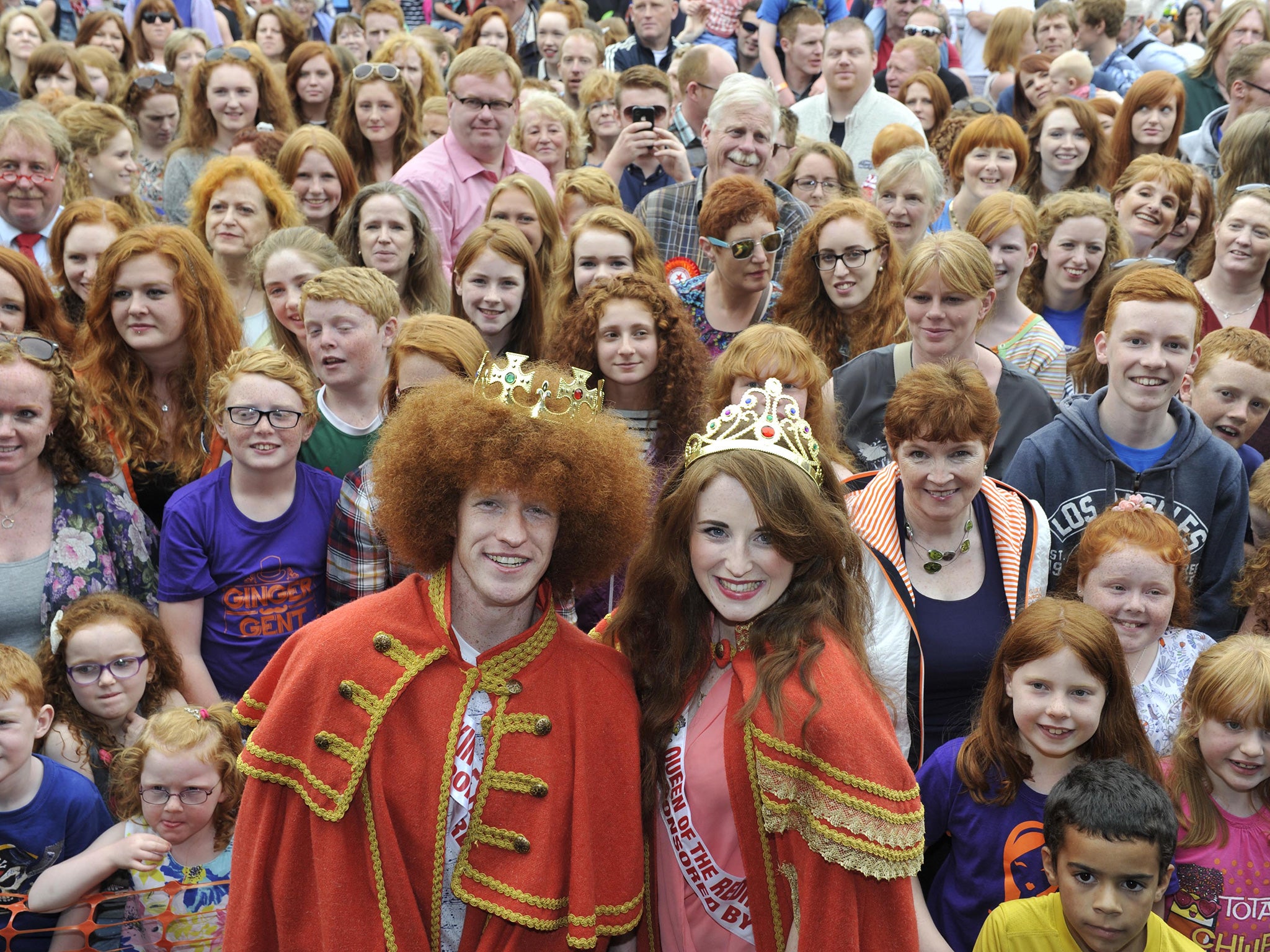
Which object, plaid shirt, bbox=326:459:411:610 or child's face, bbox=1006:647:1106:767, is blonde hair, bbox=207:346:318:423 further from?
child's face, bbox=1006:647:1106:767

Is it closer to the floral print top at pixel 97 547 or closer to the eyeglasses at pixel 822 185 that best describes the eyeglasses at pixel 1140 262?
the eyeglasses at pixel 822 185

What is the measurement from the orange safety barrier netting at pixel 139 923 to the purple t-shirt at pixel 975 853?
214 centimetres

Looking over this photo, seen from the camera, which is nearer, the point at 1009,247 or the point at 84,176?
the point at 1009,247

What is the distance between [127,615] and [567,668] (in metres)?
1.97

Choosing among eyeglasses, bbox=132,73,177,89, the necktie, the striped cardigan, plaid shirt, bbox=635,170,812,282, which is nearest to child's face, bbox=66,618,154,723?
the striped cardigan

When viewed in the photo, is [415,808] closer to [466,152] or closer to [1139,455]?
[1139,455]

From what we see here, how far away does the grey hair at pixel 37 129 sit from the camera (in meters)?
6.53

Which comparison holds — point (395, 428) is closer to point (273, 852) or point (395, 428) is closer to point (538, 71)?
point (273, 852)

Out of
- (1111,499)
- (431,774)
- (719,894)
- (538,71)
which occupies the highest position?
(538,71)

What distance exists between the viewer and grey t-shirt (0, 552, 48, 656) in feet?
14.3

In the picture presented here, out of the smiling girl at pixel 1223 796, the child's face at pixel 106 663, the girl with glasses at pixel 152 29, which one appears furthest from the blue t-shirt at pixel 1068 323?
the girl with glasses at pixel 152 29

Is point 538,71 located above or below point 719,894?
above

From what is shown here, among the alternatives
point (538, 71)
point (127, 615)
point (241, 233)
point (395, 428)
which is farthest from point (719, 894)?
point (538, 71)

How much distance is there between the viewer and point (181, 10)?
1134 centimetres
